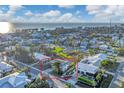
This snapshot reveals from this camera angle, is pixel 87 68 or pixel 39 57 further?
pixel 39 57

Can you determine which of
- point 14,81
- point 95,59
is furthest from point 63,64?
point 14,81

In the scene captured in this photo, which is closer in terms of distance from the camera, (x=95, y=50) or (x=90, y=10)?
(x=90, y=10)

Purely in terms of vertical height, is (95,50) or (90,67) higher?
(95,50)

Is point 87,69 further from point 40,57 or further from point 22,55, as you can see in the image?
point 22,55

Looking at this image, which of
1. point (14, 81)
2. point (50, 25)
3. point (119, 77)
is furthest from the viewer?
point (50, 25)

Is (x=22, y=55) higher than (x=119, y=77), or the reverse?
(x=22, y=55)

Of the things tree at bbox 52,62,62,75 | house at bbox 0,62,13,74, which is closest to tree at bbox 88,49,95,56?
tree at bbox 52,62,62,75

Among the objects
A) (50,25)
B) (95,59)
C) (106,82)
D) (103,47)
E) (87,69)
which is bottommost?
(106,82)
